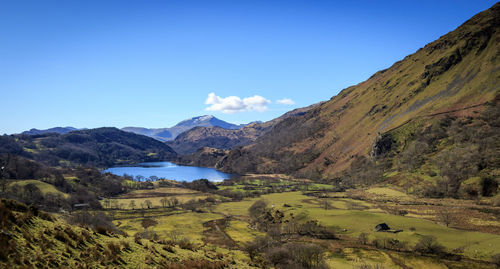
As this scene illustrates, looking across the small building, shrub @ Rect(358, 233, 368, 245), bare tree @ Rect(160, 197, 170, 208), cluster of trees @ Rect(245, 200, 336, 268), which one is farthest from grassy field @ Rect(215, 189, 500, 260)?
bare tree @ Rect(160, 197, 170, 208)

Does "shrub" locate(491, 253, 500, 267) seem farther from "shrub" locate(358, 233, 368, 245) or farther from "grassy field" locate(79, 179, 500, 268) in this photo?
"shrub" locate(358, 233, 368, 245)

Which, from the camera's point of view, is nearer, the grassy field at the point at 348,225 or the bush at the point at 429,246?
the grassy field at the point at 348,225

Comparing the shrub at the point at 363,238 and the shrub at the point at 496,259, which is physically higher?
the shrub at the point at 496,259

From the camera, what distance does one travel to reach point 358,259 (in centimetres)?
7494

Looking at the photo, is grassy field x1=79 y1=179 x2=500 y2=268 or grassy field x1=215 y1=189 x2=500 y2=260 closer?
grassy field x1=79 y1=179 x2=500 y2=268

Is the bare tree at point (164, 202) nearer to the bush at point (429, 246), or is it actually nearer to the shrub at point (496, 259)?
the bush at point (429, 246)

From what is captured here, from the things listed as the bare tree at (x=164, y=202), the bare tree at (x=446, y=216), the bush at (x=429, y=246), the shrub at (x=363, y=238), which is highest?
the bare tree at (x=446, y=216)

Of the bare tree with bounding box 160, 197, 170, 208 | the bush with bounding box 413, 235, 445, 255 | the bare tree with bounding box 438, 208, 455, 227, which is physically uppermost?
the bare tree with bounding box 438, 208, 455, 227

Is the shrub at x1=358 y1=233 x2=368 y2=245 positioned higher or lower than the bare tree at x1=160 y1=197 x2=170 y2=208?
higher

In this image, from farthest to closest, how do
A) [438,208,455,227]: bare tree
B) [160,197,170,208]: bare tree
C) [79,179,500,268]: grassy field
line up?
[160,197,170,208]: bare tree
[438,208,455,227]: bare tree
[79,179,500,268]: grassy field

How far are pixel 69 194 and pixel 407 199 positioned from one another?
20275 centimetres

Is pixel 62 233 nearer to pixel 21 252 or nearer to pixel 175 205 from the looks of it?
pixel 21 252

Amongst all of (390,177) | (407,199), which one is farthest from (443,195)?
(390,177)

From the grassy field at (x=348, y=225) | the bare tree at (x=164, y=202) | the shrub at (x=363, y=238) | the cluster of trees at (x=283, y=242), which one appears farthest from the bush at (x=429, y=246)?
the bare tree at (x=164, y=202)
